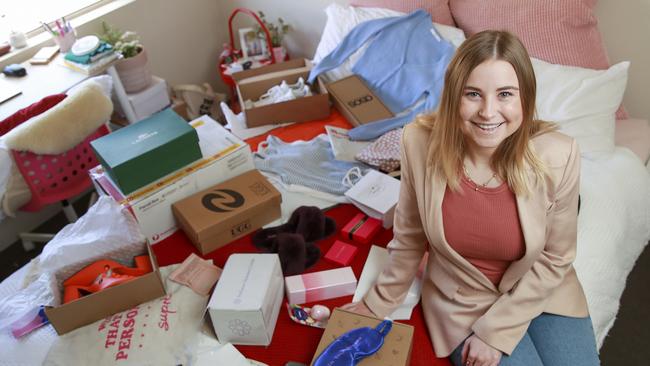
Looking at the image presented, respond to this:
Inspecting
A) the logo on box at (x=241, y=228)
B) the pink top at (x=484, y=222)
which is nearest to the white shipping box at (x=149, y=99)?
the logo on box at (x=241, y=228)

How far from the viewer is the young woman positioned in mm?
1041

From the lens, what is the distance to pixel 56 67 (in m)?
2.31

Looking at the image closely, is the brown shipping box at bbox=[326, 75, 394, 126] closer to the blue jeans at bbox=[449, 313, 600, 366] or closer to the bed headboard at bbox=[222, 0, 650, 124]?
the bed headboard at bbox=[222, 0, 650, 124]

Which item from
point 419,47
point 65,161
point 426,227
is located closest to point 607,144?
point 419,47

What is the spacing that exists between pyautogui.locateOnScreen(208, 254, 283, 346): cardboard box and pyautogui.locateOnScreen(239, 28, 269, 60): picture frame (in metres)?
1.77

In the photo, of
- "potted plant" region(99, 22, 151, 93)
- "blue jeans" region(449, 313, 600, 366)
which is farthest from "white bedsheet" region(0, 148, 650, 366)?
"potted plant" region(99, 22, 151, 93)

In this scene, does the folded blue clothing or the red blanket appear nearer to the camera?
the red blanket

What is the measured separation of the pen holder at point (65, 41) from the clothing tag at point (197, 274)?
147 cm

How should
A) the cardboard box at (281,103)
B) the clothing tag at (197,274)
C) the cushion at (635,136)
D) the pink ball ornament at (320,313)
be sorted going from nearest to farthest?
1. the pink ball ornament at (320,313)
2. the clothing tag at (197,274)
3. the cushion at (635,136)
4. the cardboard box at (281,103)

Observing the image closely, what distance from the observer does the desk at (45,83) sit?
2.07m

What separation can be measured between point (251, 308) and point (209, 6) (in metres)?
2.46

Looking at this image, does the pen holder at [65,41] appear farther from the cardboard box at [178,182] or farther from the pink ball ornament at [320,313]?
the pink ball ornament at [320,313]

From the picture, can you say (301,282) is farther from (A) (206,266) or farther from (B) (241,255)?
(A) (206,266)

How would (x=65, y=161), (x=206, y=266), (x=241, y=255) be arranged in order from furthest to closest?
1. (x=65, y=161)
2. (x=206, y=266)
3. (x=241, y=255)
